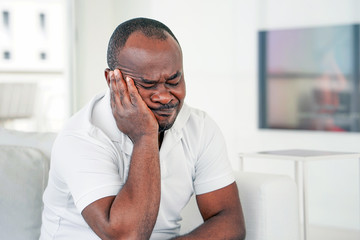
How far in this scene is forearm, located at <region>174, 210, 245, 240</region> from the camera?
1403 millimetres

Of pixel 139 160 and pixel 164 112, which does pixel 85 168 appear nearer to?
pixel 139 160


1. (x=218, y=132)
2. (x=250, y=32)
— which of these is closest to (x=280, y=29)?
(x=250, y=32)

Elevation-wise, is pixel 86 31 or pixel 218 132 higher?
pixel 86 31

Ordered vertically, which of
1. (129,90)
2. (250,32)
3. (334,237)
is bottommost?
(334,237)

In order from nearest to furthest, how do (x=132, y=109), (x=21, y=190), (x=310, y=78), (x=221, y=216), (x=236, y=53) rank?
(x=132, y=109) < (x=221, y=216) < (x=21, y=190) < (x=310, y=78) < (x=236, y=53)

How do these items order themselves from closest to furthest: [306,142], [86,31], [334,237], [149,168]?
1. [149,168]
2. [334,237]
3. [306,142]
4. [86,31]

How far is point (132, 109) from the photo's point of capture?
1332 millimetres

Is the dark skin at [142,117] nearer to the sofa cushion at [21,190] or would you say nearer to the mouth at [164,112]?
the mouth at [164,112]

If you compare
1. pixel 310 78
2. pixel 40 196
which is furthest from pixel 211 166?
pixel 310 78

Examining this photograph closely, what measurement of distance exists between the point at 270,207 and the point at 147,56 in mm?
554

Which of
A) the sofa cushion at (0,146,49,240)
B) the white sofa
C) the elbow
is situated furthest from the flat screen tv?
the elbow

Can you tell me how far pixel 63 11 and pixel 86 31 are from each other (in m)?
0.30

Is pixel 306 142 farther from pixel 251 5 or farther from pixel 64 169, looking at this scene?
pixel 64 169

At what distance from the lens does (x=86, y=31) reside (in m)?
5.00
